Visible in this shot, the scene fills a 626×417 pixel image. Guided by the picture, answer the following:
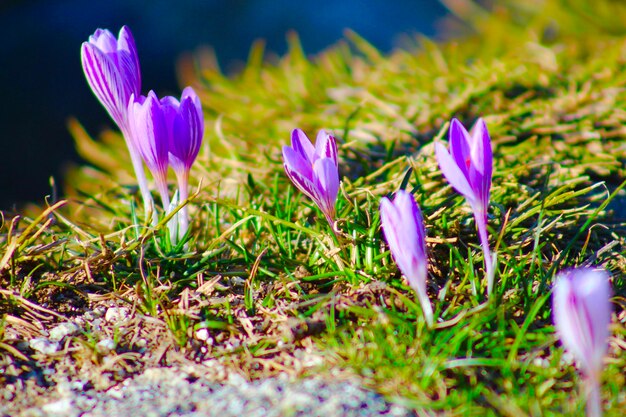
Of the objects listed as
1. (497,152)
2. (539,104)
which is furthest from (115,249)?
(539,104)

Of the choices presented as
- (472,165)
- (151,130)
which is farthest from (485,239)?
(151,130)

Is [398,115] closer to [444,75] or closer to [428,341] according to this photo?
[444,75]

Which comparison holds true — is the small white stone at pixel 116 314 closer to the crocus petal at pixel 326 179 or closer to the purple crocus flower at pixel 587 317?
the crocus petal at pixel 326 179

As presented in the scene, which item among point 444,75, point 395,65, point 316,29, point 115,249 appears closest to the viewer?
point 115,249

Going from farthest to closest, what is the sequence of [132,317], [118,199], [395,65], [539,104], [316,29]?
[316,29]
[395,65]
[539,104]
[118,199]
[132,317]

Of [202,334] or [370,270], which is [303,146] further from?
[202,334]

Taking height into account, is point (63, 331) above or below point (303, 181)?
below
